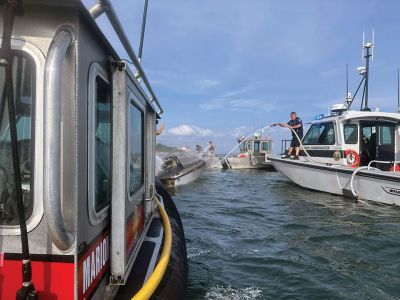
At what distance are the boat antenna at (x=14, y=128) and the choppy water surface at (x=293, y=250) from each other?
10.7 ft

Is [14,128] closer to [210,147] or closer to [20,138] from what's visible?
[20,138]

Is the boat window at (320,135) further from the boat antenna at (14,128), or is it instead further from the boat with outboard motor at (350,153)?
the boat antenna at (14,128)

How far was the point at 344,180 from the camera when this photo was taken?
42.5 ft

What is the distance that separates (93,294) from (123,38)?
1546 millimetres

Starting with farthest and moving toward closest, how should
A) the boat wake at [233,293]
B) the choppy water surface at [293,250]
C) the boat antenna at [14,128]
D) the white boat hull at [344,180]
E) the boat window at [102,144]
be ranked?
the white boat hull at [344,180]
the choppy water surface at [293,250]
the boat wake at [233,293]
the boat window at [102,144]
the boat antenna at [14,128]

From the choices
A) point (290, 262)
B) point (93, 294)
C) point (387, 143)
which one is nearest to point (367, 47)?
point (387, 143)

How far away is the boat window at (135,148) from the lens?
10.6 ft

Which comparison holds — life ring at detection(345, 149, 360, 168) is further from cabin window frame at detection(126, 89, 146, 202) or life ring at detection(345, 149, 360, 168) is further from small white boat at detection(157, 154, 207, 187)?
cabin window frame at detection(126, 89, 146, 202)

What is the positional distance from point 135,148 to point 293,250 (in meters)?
4.39

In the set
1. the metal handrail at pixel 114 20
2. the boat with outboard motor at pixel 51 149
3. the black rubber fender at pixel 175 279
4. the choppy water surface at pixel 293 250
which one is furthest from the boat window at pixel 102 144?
the choppy water surface at pixel 293 250

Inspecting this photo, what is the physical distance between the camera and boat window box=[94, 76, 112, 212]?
232cm

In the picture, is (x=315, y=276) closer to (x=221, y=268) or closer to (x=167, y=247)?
(x=221, y=268)

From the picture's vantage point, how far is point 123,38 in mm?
2576

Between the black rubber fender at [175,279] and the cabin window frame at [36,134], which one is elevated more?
the cabin window frame at [36,134]
